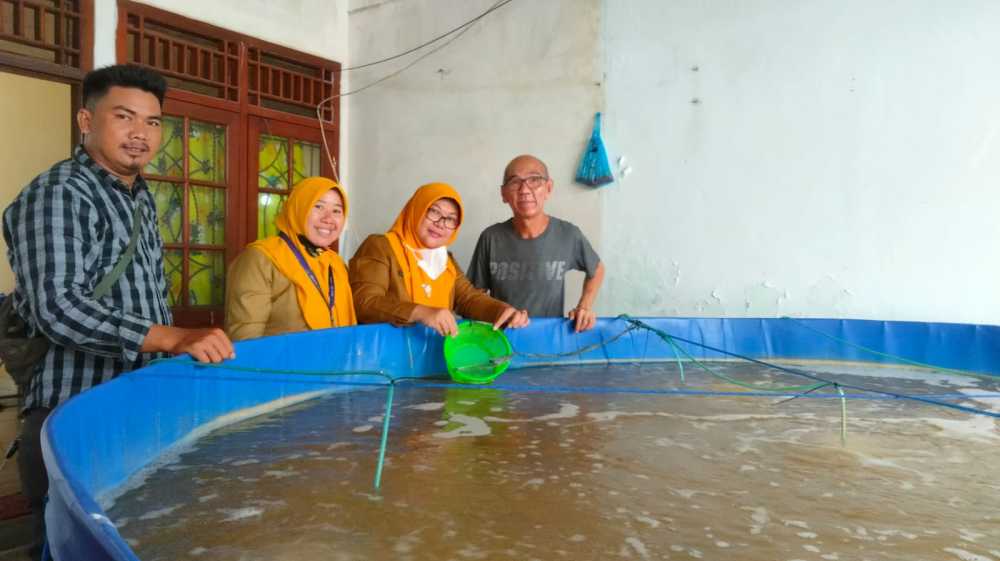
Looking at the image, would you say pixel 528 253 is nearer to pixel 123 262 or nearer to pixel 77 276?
pixel 123 262

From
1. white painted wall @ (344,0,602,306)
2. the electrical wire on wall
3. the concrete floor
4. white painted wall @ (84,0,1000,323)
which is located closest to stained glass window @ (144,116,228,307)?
white painted wall @ (84,0,1000,323)

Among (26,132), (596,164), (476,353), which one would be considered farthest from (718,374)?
(26,132)

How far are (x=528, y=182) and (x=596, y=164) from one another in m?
1.18

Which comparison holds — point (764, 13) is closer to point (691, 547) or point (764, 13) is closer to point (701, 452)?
point (701, 452)

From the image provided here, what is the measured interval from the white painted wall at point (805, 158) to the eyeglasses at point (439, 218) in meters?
1.73

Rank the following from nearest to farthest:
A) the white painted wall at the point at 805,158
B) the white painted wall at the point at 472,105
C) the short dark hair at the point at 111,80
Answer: the short dark hair at the point at 111,80, the white painted wall at the point at 805,158, the white painted wall at the point at 472,105

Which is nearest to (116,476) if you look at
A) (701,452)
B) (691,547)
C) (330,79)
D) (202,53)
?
(691,547)

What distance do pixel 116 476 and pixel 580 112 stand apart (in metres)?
3.52

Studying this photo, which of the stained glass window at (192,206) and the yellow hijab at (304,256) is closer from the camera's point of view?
the yellow hijab at (304,256)

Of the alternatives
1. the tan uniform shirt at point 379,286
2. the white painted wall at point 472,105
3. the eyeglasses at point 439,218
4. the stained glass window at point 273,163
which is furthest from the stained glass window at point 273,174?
the eyeglasses at point 439,218

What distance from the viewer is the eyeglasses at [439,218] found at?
9.50ft

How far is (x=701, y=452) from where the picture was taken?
2.01 meters

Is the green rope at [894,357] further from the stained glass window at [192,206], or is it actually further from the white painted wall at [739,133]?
the stained glass window at [192,206]

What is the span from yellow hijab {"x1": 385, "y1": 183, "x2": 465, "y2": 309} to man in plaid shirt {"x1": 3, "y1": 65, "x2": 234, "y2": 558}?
1249 mm
